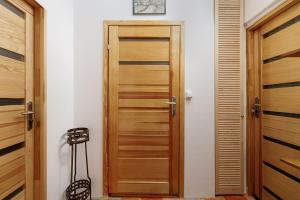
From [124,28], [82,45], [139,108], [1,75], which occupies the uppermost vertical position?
[124,28]

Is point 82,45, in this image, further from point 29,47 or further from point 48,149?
point 48,149

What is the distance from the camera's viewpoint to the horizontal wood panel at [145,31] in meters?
2.56

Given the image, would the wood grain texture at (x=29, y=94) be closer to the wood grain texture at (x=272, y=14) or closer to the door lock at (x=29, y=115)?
the door lock at (x=29, y=115)

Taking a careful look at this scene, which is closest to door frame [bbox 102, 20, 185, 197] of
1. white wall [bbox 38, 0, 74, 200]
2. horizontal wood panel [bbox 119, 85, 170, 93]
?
horizontal wood panel [bbox 119, 85, 170, 93]

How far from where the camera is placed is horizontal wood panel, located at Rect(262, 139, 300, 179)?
6.22 ft

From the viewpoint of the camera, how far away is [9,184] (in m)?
1.62

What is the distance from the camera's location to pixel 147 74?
258 centimetres

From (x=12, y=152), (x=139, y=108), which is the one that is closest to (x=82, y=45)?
(x=139, y=108)

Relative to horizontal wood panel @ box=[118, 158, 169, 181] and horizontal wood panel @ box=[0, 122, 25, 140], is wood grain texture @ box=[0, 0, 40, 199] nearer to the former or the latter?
horizontal wood panel @ box=[0, 122, 25, 140]

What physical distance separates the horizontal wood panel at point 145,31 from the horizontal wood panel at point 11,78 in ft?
3.77

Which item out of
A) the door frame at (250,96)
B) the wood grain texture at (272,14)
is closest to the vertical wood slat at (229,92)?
the door frame at (250,96)

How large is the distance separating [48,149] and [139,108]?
1.00m

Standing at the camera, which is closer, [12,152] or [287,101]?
[12,152]

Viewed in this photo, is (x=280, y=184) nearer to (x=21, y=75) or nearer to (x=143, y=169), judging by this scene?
(x=143, y=169)
